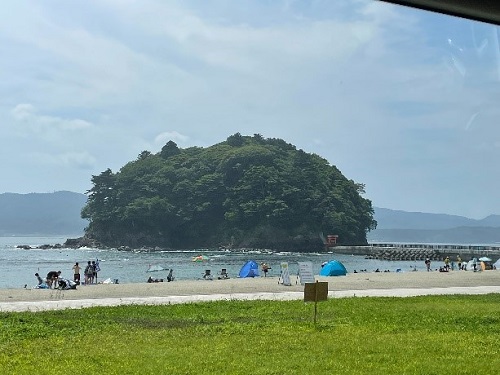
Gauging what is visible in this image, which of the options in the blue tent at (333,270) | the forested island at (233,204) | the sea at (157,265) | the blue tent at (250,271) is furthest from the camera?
the forested island at (233,204)

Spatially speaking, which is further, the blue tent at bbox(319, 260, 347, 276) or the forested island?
the forested island

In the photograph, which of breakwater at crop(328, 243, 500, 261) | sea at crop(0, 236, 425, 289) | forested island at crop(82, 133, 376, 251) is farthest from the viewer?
forested island at crop(82, 133, 376, 251)

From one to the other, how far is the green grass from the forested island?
110 m

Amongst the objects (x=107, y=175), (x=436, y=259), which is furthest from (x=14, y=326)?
(x=107, y=175)

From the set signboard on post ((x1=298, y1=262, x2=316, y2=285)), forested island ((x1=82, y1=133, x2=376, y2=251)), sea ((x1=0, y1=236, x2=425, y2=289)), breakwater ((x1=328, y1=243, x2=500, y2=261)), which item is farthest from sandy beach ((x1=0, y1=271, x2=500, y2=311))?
forested island ((x1=82, y1=133, x2=376, y2=251))

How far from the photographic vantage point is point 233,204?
425 ft

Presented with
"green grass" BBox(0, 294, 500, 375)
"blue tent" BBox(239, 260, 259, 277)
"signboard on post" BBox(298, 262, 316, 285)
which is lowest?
"green grass" BBox(0, 294, 500, 375)

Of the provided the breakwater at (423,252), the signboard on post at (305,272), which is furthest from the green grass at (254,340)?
the breakwater at (423,252)

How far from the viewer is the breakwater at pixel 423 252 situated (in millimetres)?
88250

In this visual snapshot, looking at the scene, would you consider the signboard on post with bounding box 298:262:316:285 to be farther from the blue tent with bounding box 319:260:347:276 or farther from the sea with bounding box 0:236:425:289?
the sea with bounding box 0:236:425:289

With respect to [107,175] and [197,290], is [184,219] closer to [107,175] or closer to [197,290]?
[107,175]

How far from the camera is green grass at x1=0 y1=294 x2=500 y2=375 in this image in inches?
348

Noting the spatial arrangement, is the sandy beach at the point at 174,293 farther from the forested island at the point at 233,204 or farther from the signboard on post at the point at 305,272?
the forested island at the point at 233,204

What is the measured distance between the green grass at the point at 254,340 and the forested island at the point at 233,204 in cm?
10954
